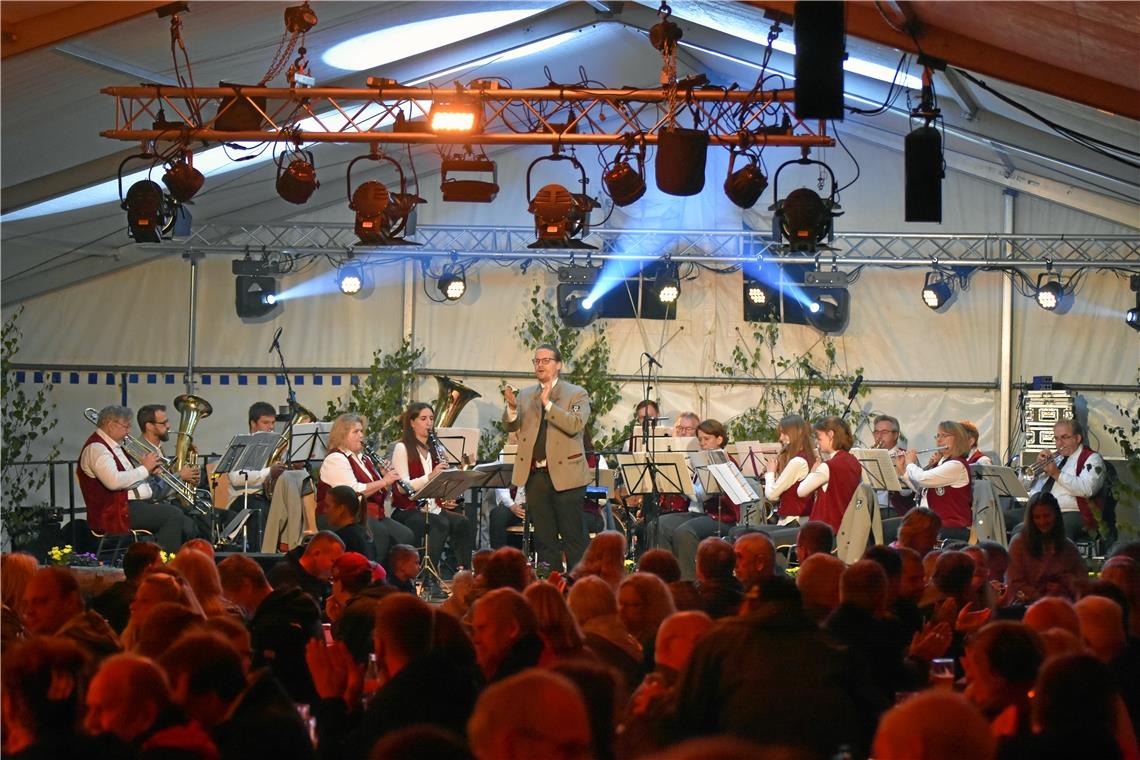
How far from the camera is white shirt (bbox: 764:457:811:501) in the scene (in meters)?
11.2

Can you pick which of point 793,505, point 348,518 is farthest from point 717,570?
point 793,505

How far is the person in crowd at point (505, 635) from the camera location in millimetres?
4480

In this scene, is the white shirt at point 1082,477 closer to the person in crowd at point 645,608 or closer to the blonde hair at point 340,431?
the blonde hair at point 340,431

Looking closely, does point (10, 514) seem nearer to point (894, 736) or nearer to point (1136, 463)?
point (1136, 463)

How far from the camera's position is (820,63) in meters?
5.95

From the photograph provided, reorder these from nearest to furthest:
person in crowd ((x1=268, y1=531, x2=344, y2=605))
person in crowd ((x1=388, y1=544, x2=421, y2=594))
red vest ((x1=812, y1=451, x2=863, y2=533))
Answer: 1. person in crowd ((x1=268, y1=531, x2=344, y2=605))
2. person in crowd ((x1=388, y1=544, x2=421, y2=594))
3. red vest ((x1=812, y1=451, x2=863, y2=533))

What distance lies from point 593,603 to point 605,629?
163mm

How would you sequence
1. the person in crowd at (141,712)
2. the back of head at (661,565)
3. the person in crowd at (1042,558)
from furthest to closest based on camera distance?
the person in crowd at (1042,558)
the back of head at (661,565)
the person in crowd at (141,712)

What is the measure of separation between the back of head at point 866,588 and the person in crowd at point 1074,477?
25.9 ft

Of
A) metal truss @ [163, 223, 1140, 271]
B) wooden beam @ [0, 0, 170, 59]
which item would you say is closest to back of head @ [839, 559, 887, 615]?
wooden beam @ [0, 0, 170, 59]

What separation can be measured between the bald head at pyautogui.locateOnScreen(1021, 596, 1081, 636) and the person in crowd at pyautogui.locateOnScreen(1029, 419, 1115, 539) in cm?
807

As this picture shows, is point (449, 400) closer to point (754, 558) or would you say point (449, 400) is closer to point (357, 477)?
point (357, 477)

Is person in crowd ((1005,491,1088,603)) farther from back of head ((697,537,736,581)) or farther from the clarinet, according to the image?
the clarinet

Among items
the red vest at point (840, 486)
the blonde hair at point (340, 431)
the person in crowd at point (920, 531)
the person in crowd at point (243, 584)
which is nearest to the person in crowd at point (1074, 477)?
the red vest at point (840, 486)
